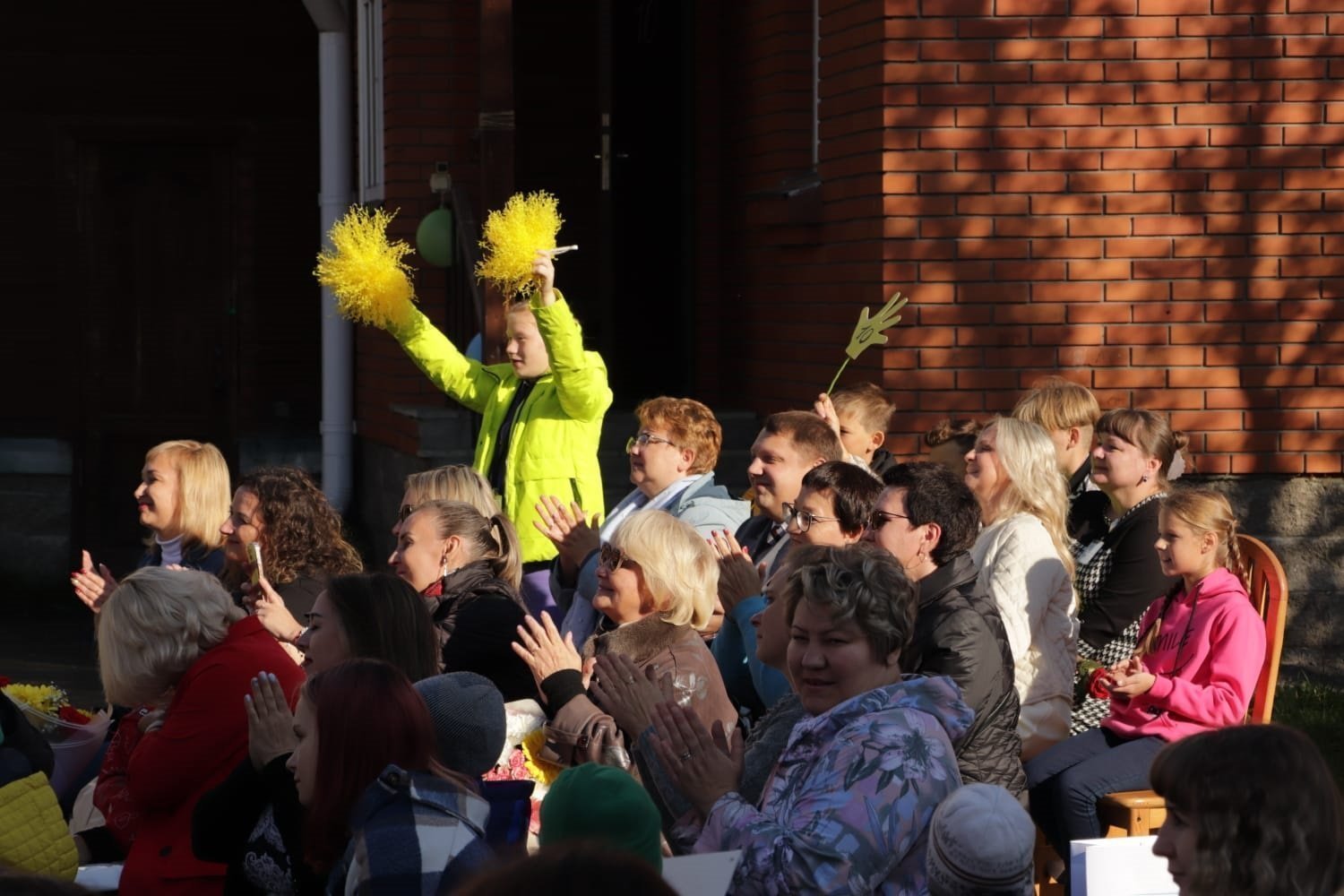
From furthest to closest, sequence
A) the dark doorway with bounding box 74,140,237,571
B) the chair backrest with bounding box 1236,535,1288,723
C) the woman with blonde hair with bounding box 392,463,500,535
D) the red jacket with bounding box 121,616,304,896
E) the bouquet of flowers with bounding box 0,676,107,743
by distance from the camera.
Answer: the dark doorway with bounding box 74,140,237,571
the woman with blonde hair with bounding box 392,463,500,535
the bouquet of flowers with bounding box 0,676,107,743
the chair backrest with bounding box 1236,535,1288,723
the red jacket with bounding box 121,616,304,896

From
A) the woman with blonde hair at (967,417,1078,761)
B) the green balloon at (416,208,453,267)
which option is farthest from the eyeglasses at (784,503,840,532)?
the green balloon at (416,208,453,267)

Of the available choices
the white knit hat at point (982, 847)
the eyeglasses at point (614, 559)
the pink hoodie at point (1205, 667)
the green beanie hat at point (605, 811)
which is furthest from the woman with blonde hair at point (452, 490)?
the white knit hat at point (982, 847)

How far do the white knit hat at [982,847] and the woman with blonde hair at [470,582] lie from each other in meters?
2.39

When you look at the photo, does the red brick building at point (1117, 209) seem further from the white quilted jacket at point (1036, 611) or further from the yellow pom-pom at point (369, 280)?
the white quilted jacket at point (1036, 611)

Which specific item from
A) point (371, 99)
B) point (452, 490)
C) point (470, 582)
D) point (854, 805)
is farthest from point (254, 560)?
point (371, 99)

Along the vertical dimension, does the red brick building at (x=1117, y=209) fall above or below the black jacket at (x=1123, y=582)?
above

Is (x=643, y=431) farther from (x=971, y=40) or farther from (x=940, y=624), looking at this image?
(x=971, y=40)

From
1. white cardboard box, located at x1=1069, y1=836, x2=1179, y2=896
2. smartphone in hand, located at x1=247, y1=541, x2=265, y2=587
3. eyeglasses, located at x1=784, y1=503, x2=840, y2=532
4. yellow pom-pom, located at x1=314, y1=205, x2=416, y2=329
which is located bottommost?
white cardboard box, located at x1=1069, y1=836, x2=1179, y2=896

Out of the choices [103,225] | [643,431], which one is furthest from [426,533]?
[103,225]

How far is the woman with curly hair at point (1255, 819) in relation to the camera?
2639mm

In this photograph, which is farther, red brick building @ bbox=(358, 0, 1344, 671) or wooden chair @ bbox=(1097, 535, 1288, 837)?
red brick building @ bbox=(358, 0, 1344, 671)

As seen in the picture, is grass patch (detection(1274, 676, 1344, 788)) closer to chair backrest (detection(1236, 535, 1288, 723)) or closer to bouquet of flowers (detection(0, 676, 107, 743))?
chair backrest (detection(1236, 535, 1288, 723))

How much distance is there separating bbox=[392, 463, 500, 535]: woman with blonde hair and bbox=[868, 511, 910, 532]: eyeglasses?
157cm

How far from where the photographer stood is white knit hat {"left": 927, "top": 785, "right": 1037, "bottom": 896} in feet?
9.18
